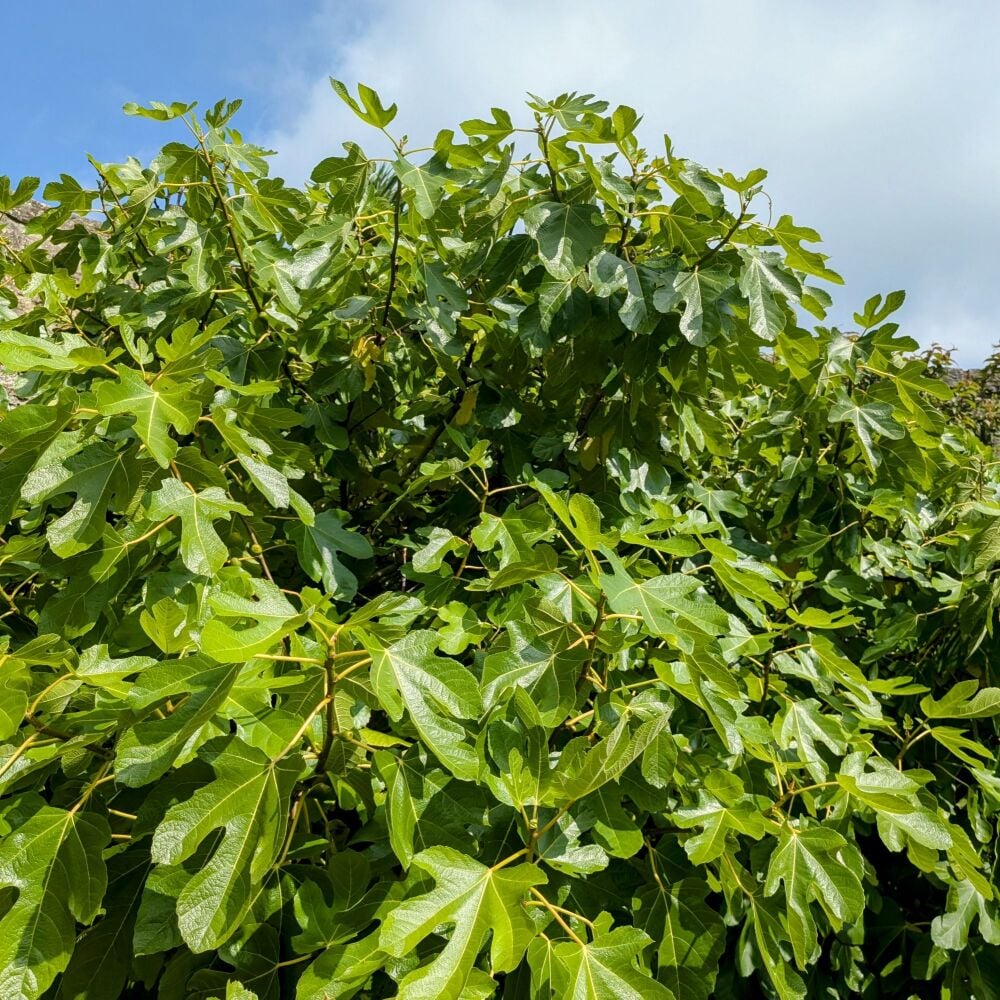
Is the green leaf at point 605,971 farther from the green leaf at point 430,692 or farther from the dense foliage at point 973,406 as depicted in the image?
the dense foliage at point 973,406

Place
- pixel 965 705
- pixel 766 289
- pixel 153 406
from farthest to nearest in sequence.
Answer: pixel 766 289 → pixel 965 705 → pixel 153 406

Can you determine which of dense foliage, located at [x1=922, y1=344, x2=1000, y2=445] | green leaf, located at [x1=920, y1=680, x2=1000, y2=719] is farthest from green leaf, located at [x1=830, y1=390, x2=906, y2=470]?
dense foliage, located at [x1=922, y1=344, x2=1000, y2=445]

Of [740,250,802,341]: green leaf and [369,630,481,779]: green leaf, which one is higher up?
[740,250,802,341]: green leaf

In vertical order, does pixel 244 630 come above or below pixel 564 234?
below

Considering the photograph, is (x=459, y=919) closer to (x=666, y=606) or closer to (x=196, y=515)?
(x=666, y=606)

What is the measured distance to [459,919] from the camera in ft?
3.02

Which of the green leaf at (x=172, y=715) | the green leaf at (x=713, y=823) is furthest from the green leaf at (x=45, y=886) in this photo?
the green leaf at (x=713, y=823)

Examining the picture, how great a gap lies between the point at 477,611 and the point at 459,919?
79 centimetres

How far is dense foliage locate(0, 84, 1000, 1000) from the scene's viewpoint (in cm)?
101

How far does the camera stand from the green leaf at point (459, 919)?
867 mm

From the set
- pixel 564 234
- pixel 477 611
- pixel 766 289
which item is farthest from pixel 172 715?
pixel 766 289

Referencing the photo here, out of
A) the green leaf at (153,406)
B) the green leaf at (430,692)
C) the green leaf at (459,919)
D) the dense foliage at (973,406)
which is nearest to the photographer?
the green leaf at (459,919)

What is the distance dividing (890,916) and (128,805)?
1.82 meters

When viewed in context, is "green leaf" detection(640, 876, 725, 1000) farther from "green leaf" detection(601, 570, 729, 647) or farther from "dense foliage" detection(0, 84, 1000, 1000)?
"green leaf" detection(601, 570, 729, 647)
